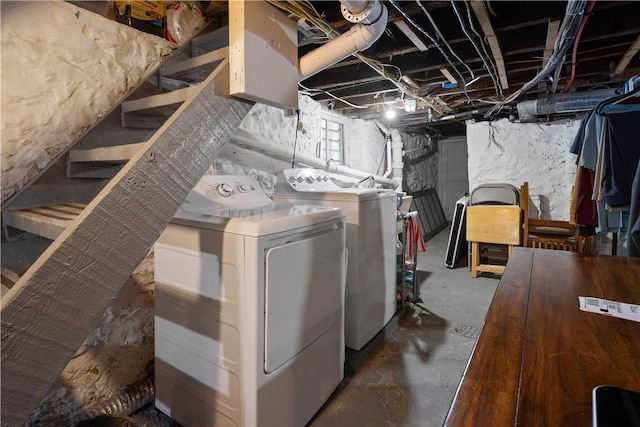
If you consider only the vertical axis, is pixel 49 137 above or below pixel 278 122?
below

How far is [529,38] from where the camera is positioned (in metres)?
2.14

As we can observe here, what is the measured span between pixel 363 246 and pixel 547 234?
267 cm

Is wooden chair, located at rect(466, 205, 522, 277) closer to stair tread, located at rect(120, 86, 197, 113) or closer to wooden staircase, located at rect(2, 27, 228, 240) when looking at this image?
wooden staircase, located at rect(2, 27, 228, 240)

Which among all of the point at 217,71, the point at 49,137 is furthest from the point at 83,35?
the point at 217,71

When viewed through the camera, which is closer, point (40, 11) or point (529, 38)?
point (40, 11)

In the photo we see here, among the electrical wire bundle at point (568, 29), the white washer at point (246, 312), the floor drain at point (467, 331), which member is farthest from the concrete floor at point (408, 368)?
the electrical wire bundle at point (568, 29)

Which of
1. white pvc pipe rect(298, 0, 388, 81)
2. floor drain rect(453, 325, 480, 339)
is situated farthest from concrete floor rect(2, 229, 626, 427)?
white pvc pipe rect(298, 0, 388, 81)

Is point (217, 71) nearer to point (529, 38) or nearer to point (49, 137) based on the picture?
point (49, 137)

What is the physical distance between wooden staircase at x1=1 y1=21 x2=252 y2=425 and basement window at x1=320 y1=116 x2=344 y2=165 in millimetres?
2253

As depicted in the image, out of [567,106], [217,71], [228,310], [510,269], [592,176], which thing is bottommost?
[228,310]

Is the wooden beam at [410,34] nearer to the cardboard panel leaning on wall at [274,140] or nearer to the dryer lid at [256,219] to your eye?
the dryer lid at [256,219]

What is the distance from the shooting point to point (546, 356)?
793 millimetres

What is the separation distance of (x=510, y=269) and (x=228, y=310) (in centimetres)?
131

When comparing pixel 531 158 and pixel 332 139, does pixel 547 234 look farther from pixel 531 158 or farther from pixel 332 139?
pixel 332 139
